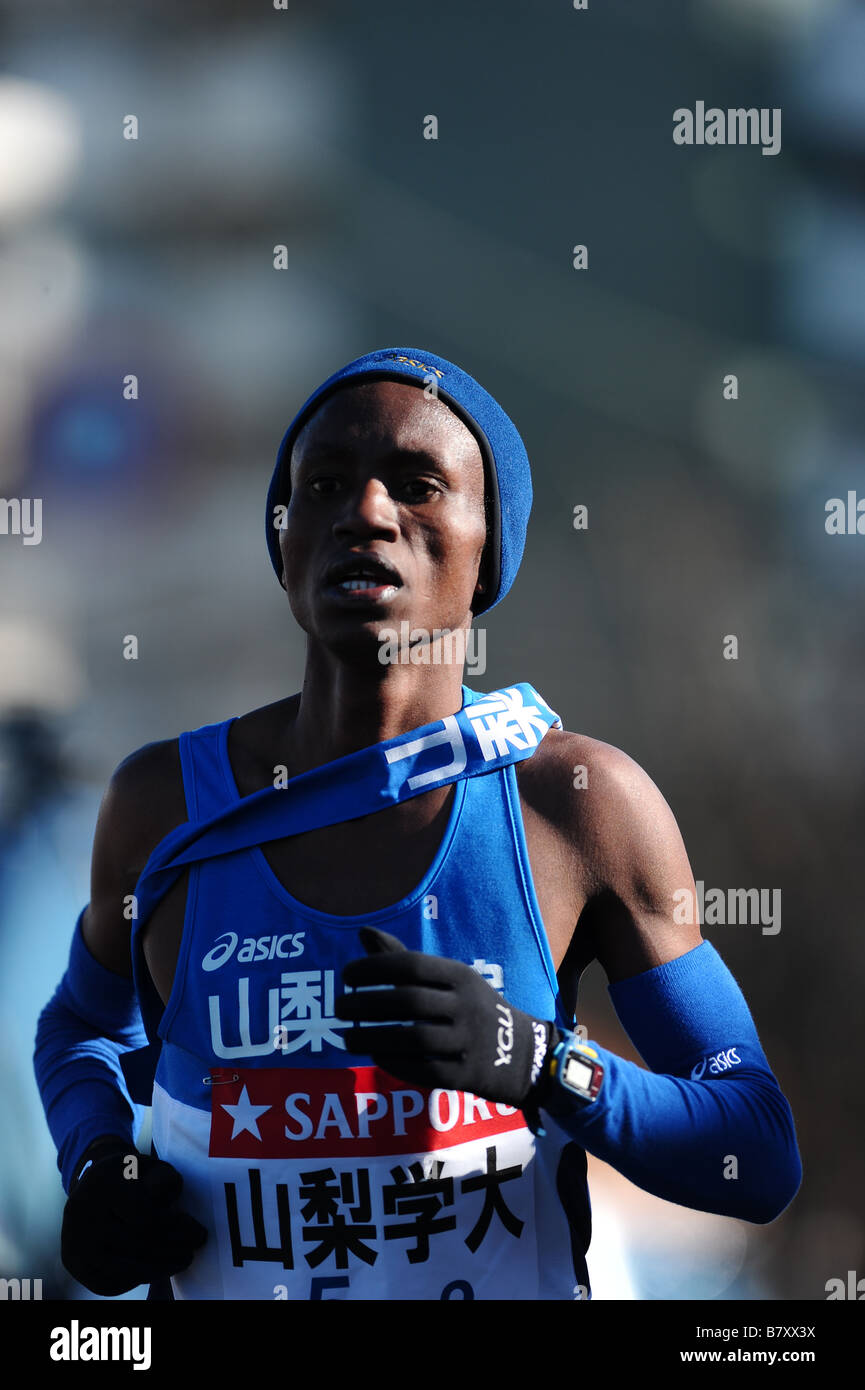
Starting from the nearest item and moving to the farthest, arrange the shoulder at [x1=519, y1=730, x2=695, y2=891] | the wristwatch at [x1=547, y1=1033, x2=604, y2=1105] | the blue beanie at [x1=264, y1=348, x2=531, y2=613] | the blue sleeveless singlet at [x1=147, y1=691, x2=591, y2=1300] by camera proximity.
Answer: the wristwatch at [x1=547, y1=1033, x2=604, y2=1105] < the blue sleeveless singlet at [x1=147, y1=691, x2=591, y2=1300] < the shoulder at [x1=519, y1=730, x2=695, y2=891] < the blue beanie at [x1=264, y1=348, x2=531, y2=613]

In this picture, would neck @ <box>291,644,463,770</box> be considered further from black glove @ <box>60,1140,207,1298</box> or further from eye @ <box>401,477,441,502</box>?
black glove @ <box>60,1140,207,1298</box>

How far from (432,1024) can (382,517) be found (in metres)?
0.74

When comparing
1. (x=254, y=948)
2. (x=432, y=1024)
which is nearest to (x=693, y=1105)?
(x=432, y=1024)

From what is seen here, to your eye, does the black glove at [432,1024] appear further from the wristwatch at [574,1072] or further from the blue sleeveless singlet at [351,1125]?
the blue sleeveless singlet at [351,1125]

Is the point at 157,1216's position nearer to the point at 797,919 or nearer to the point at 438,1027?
the point at 438,1027

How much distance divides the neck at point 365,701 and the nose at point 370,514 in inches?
8.3

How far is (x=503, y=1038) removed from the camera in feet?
4.94

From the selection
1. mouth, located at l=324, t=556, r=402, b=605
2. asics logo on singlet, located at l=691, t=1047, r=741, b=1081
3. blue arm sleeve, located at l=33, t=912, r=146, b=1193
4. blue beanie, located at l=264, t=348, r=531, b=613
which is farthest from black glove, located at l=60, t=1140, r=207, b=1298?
blue beanie, located at l=264, t=348, r=531, b=613

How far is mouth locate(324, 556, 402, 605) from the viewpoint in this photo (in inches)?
69.9

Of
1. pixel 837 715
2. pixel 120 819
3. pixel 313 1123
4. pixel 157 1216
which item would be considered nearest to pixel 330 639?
pixel 120 819

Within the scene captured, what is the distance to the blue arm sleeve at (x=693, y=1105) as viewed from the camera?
1.59 meters

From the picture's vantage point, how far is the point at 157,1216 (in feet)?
5.75

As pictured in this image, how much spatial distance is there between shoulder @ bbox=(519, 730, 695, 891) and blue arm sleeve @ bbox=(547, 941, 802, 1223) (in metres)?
0.16

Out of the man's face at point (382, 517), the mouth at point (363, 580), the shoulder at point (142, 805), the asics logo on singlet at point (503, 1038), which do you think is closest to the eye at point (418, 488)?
the man's face at point (382, 517)
